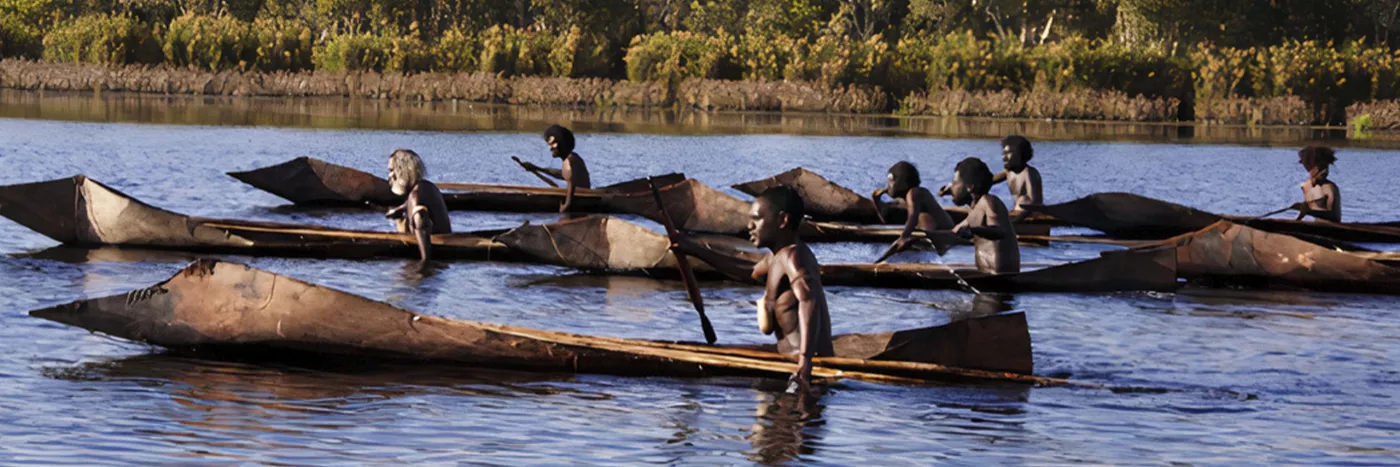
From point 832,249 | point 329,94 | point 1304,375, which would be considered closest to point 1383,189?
point 832,249

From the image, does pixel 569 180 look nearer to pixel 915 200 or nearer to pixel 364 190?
pixel 364 190

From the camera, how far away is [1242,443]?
934 cm

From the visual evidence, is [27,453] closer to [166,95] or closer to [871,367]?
[871,367]

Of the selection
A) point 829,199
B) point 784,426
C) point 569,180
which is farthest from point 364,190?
point 784,426

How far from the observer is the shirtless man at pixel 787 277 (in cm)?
907

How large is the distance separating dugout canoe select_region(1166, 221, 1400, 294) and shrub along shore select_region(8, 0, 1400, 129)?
34121 millimetres

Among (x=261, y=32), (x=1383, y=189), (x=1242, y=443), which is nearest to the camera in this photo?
(x=1242, y=443)

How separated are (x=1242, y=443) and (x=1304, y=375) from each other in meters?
2.37

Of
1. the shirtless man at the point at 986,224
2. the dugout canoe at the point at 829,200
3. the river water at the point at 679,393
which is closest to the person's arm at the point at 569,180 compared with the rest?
the dugout canoe at the point at 829,200

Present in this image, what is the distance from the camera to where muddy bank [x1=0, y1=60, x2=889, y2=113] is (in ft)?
174

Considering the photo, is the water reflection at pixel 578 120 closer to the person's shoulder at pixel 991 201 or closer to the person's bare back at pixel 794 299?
the person's shoulder at pixel 991 201

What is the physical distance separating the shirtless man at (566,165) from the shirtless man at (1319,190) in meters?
7.29

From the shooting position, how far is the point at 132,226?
1634 centimetres

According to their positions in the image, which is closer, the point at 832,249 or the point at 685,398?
the point at 685,398
